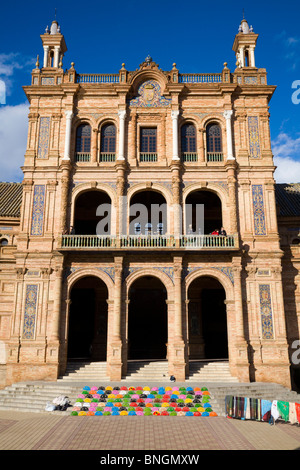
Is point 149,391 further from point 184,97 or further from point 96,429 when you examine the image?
point 184,97

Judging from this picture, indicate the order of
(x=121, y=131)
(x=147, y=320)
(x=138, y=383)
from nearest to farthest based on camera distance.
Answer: (x=138, y=383), (x=121, y=131), (x=147, y=320)

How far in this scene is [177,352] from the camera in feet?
72.8

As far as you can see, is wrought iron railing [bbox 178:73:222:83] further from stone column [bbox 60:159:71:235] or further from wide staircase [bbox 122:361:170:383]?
wide staircase [bbox 122:361:170:383]

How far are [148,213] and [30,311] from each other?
10.9 m

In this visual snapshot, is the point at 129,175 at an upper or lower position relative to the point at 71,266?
upper

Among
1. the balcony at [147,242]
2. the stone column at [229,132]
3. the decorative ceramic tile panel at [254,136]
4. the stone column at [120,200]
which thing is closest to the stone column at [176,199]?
the balcony at [147,242]

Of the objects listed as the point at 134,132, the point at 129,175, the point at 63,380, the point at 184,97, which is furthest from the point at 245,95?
the point at 63,380

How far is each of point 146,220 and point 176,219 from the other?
3.73 metres

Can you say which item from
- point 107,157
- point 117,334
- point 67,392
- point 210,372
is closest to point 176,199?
point 107,157

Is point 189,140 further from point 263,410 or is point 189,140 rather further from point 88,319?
point 263,410

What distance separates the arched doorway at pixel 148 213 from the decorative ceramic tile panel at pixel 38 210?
19.0ft

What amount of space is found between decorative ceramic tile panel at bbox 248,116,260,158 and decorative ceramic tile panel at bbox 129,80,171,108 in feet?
18.8

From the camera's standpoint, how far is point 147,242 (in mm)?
23750

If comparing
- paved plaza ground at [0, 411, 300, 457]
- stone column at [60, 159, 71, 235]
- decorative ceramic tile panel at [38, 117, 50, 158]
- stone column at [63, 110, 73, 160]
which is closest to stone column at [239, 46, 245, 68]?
stone column at [63, 110, 73, 160]
